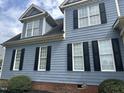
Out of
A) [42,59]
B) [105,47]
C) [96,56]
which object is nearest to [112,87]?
[96,56]

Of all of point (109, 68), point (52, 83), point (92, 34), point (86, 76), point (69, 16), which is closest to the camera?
point (109, 68)

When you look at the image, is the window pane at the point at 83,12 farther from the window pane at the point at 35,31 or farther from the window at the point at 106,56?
the window pane at the point at 35,31

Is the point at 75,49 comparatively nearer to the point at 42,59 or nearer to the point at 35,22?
the point at 42,59

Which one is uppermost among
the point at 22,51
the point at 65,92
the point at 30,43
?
the point at 30,43

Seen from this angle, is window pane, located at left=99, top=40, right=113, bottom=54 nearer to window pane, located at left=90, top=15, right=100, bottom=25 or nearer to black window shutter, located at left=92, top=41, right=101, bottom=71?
black window shutter, located at left=92, top=41, right=101, bottom=71

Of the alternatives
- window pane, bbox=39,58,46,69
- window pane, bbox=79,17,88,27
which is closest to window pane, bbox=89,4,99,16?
window pane, bbox=79,17,88,27

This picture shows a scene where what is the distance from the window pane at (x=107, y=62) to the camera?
829 cm

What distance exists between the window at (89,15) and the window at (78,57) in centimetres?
177

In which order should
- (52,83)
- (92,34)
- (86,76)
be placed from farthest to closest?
1. (52,83)
2. (92,34)
3. (86,76)

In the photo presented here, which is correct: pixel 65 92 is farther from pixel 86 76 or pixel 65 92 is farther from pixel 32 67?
pixel 32 67

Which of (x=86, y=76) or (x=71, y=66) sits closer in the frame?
(x=86, y=76)

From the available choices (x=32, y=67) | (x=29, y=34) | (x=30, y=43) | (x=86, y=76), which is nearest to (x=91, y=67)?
(x=86, y=76)

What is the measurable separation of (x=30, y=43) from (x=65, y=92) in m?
5.96

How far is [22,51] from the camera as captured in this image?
41.3ft
